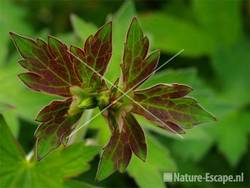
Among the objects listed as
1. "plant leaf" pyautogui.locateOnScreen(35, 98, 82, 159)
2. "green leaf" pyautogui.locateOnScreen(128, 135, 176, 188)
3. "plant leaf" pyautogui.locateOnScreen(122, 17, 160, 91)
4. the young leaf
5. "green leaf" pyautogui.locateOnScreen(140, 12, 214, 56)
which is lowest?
"green leaf" pyautogui.locateOnScreen(128, 135, 176, 188)

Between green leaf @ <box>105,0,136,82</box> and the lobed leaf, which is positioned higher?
green leaf @ <box>105,0,136,82</box>

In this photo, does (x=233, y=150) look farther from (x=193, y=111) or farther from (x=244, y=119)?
(x=193, y=111)

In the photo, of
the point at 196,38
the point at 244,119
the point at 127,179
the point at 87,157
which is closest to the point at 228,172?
the point at 244,119

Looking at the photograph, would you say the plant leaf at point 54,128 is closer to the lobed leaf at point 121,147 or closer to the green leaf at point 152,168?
the lobed leaf at point 121,147

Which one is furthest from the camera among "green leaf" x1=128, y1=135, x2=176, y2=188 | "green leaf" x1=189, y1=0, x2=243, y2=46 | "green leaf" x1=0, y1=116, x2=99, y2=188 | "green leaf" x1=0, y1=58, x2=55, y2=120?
"green leaf" x1=189, y1=0, x2=243, y2=46

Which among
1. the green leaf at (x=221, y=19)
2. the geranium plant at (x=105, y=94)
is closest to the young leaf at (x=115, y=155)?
the geranium plant at (x=105, y=94)

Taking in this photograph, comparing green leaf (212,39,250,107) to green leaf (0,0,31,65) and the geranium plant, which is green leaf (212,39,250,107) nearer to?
green leaf (0,0,31,65)

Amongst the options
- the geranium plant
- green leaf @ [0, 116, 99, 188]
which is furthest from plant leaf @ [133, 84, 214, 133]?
green leaf @ [0, 116, 99, 188]

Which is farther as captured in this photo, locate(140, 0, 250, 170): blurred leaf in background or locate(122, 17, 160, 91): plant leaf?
locate(140, 0, 250, 170): blurred leaf in background
